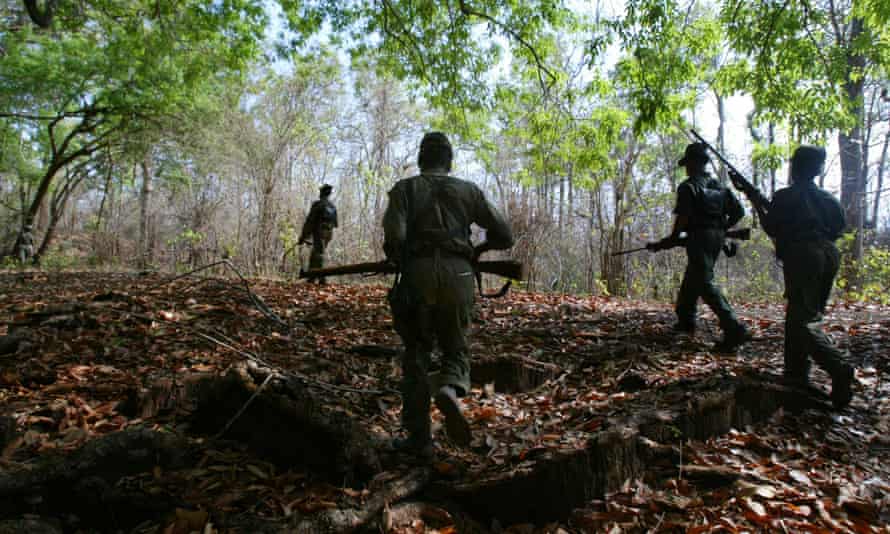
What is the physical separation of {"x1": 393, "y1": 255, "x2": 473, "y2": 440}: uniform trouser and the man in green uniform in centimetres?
270

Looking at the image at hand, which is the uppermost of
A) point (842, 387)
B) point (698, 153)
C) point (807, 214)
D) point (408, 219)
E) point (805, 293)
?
point (698, 153)

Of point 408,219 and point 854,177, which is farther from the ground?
point 854,177

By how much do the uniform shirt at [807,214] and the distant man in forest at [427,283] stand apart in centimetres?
271

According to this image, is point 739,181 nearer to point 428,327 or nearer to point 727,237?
point 727,237

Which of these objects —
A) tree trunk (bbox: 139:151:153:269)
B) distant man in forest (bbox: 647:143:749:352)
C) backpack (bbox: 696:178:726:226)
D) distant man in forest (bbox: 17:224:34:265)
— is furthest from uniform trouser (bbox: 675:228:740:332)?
tree trunk (bbox: 139:151:153:269)

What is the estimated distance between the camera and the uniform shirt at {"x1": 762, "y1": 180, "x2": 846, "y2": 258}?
148 inches

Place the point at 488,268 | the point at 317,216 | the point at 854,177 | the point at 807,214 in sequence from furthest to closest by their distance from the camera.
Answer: the point at 854,177 → the point at 317,216 → the point at 807,214 → the point at 488,268

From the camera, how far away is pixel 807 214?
12.3 ft

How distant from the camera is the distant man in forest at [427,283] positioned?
9.33 feet

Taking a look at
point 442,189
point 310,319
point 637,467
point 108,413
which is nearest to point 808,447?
point 637,467

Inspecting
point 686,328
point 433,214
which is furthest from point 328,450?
point 686,328

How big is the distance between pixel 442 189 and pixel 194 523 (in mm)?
2129

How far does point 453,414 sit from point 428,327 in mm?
547

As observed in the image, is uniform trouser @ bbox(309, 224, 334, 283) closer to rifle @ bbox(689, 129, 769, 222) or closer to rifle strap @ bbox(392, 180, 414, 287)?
rifle @ bbox(689, 129, 769, 222)
